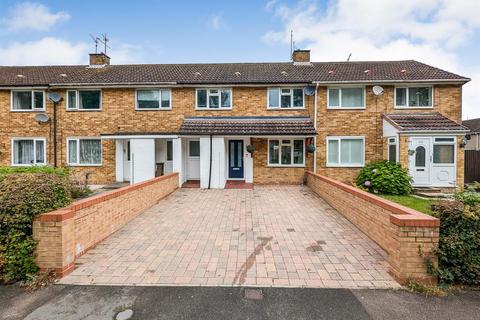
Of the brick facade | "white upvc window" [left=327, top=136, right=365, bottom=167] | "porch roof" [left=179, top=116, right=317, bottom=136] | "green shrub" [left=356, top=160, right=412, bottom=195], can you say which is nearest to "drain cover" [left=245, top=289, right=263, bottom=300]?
"porch roof" [left=179, top=116, right=317, bottom=136]

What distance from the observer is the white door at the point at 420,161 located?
37.5 ft

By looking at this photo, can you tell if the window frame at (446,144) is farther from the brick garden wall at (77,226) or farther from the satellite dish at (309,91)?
the brick garden wall at (77,226)

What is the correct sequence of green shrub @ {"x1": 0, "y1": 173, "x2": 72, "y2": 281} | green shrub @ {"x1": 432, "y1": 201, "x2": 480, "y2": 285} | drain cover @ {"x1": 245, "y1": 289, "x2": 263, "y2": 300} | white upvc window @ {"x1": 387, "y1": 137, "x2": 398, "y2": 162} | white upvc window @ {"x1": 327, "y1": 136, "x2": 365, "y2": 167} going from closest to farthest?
drain cover @ {"x1": 245, "y1": 289, "x2": 263, "y2": 300}, green shrub @ {"x1": 432, "y1": 201, "x2": 480, "y2": 285}, green shrub @ {"x1": 0, "y1": 173, "x2": 72, "y2": 281}, white upvc window @ {"x1": 387, "y1": 137, "x2": 398, "y2": 162}, white upvc window @ {"x1": 327, "y1": 136, "x2": 365, "y2": 167}

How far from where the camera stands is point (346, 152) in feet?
43.5

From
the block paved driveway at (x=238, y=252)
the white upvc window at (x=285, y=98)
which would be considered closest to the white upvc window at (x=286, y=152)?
the white upvc window at (x=285, y=98)

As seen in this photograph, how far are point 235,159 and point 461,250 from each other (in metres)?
10.8

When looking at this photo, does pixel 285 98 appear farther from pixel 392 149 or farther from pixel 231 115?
pixel 392 149

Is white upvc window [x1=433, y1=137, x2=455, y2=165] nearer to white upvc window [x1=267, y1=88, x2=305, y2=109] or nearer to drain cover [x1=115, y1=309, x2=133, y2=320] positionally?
white upvc window [x1=267, y1=88, x2=305, y2=109]

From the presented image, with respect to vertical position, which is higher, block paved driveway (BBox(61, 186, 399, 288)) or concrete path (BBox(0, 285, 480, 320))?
block paved driveway (BBox(61, 186, 399, 288))

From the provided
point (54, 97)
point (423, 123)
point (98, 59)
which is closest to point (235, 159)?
Result: point (423, 123)

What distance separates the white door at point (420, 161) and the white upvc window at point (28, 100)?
1951cm

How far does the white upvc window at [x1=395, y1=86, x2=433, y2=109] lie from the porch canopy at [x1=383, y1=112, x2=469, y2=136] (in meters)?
0.61

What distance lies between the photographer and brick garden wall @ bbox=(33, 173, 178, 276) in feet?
12.6

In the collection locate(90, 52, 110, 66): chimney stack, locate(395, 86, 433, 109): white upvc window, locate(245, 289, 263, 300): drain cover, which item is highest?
locate(90, 52, 110, 66): chimney stack
